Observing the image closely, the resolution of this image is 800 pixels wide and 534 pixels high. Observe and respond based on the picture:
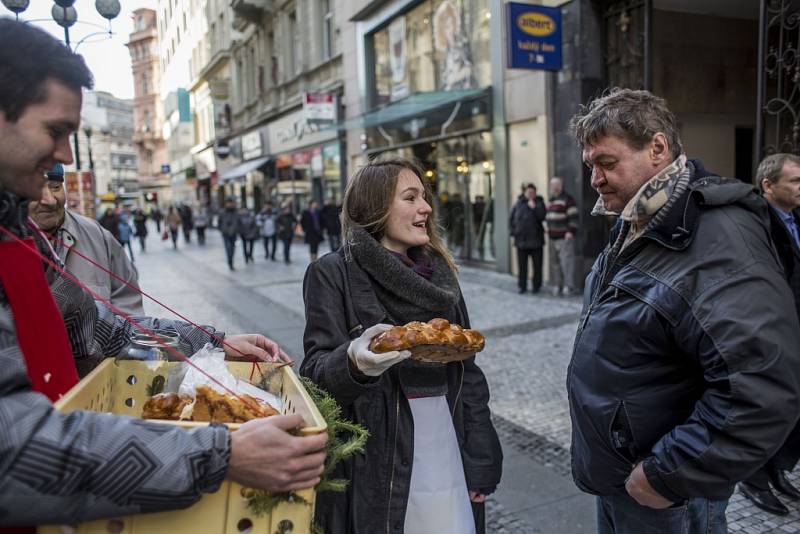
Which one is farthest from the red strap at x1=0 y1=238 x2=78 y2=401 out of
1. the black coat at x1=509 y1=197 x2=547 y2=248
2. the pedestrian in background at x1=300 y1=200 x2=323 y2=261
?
the pedestrian in background at x1=300 y1=200 x2=323 y2=261

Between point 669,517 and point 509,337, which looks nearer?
point 669,517

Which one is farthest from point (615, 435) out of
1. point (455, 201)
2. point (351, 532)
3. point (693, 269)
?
point (455, 201)

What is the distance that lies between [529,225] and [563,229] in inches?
22.0

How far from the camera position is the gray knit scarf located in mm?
1998

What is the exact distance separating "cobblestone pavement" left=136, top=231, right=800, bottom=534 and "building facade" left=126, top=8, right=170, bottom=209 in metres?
65.4

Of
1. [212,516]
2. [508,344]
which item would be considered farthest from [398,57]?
[212,516]

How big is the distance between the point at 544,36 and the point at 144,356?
923 centimetres

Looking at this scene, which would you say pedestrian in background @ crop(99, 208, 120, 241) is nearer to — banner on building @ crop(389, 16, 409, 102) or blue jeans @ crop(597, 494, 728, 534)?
banner on building @ crop(389, 16, 409, 102)

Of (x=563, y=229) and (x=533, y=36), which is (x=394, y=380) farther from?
(x=533, y=36)

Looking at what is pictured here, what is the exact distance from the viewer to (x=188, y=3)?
42531 millimetres

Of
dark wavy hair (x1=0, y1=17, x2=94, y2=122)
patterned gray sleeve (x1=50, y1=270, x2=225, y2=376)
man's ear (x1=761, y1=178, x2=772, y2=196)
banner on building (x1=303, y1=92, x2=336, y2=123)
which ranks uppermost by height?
banner on building (x1=303, y1=92, x2=336, y2=123)

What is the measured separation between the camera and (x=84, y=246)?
3174 millimetres

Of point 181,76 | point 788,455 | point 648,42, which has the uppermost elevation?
point 181,76

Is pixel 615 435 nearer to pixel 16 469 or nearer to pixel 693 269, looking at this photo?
pixel 693 269
